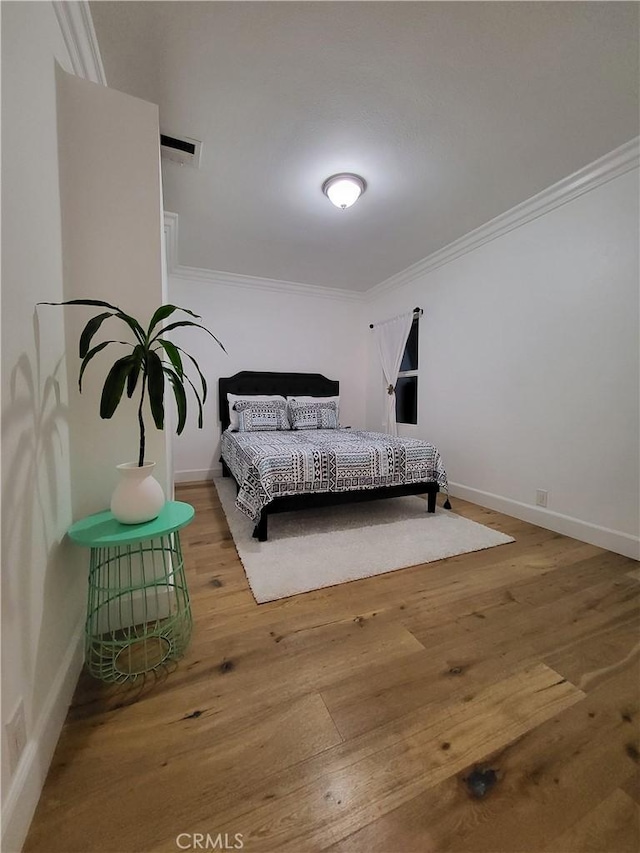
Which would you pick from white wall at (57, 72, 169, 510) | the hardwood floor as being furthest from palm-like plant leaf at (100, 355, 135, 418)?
the hardwood floor

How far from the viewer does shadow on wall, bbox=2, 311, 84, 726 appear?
79 cm

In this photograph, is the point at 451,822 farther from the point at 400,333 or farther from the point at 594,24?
the point at 400,333

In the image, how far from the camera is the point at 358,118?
5.93 ft

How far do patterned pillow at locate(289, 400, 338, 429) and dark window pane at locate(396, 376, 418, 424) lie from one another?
2.89 feet

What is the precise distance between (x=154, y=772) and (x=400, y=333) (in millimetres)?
4129

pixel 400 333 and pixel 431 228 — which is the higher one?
pixel 431 228

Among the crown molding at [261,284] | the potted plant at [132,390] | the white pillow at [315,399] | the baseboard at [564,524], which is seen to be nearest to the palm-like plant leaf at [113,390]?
the potted plant at [132,390]

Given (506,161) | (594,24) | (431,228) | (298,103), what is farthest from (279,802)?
(431,228)

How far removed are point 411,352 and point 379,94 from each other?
269 cm

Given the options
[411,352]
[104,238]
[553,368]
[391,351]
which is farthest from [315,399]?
[104,238]

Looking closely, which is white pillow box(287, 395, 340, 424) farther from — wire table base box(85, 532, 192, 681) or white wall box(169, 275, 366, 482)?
wire table base box(85, 532, 192, 681)

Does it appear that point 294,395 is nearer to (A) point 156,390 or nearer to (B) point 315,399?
(B) point 315,399

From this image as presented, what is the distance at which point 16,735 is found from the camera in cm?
74

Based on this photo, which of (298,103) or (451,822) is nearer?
(451,822)
